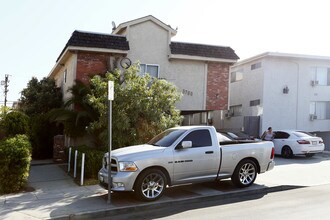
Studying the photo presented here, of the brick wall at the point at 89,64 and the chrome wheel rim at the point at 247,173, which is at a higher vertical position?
the brick wall at the point at 89,64

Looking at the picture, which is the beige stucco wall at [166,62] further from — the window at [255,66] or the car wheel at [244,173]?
the car wheel at [244,173]

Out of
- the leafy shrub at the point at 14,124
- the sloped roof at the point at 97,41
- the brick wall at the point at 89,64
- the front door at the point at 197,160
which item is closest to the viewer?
the front door at the point at 197,160

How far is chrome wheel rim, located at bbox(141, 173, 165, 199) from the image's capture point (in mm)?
8181

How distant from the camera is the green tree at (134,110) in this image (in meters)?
12.1

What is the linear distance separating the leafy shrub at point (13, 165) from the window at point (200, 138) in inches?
175

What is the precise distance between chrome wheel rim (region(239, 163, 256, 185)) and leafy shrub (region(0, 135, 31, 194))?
19.4 feet

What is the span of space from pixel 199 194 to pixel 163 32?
10809 millimetres

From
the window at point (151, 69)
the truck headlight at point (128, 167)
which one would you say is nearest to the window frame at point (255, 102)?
the window at point (151, 69)

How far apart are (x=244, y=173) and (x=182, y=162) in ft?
6.82

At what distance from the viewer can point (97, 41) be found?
16094mm

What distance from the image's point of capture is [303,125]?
23812 millimetres

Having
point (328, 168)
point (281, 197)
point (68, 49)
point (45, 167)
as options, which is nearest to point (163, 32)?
point (68, 49)

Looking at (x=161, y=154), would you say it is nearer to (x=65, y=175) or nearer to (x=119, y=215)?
(x=119, y=215)

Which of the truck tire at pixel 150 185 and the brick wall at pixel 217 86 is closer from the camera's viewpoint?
the truck tire at pixel 150 185
